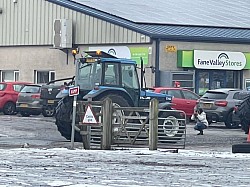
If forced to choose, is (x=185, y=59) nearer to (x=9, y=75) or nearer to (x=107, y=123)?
(x=9, y=75)

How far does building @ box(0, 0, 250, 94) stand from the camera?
43625 mm

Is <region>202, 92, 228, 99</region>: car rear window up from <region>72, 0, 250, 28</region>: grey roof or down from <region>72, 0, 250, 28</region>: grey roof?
down

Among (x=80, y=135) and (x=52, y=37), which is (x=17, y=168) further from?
(x=52, y=37)

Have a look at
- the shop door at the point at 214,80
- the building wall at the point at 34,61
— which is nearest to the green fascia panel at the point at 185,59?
the shop door at the point at 214,80

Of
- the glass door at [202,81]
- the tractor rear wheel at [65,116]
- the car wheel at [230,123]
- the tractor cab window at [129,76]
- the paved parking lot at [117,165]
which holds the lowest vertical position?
the car wheel at [230,123]

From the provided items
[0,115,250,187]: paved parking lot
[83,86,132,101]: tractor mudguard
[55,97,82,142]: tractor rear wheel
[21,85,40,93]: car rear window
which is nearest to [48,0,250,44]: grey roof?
[21,85,40,93]: car rear window

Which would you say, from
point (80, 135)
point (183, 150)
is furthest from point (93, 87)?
point (183, 150)

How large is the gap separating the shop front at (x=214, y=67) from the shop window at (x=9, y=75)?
11.7 metres

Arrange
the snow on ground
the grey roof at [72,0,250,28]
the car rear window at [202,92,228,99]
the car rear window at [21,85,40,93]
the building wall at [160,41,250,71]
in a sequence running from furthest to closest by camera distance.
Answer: the grey roof at [72,0,250,28], the building wall at [160,41,250,71], the car rear window at [21,85,40,93], the car rear window at [202,92,228,99], the snow on ground

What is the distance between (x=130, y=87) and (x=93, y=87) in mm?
1178

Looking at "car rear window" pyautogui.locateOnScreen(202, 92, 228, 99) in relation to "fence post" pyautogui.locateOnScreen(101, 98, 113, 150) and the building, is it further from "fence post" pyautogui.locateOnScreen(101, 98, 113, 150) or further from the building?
"fence post" pyautogui.locateOnScreen(101, 98, 113, 150)

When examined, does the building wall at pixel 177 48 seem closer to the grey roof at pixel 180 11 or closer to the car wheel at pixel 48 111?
the grey roof at pixel 180 11

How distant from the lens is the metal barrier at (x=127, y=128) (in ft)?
74.1

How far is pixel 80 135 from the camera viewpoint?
23984 millimetres
